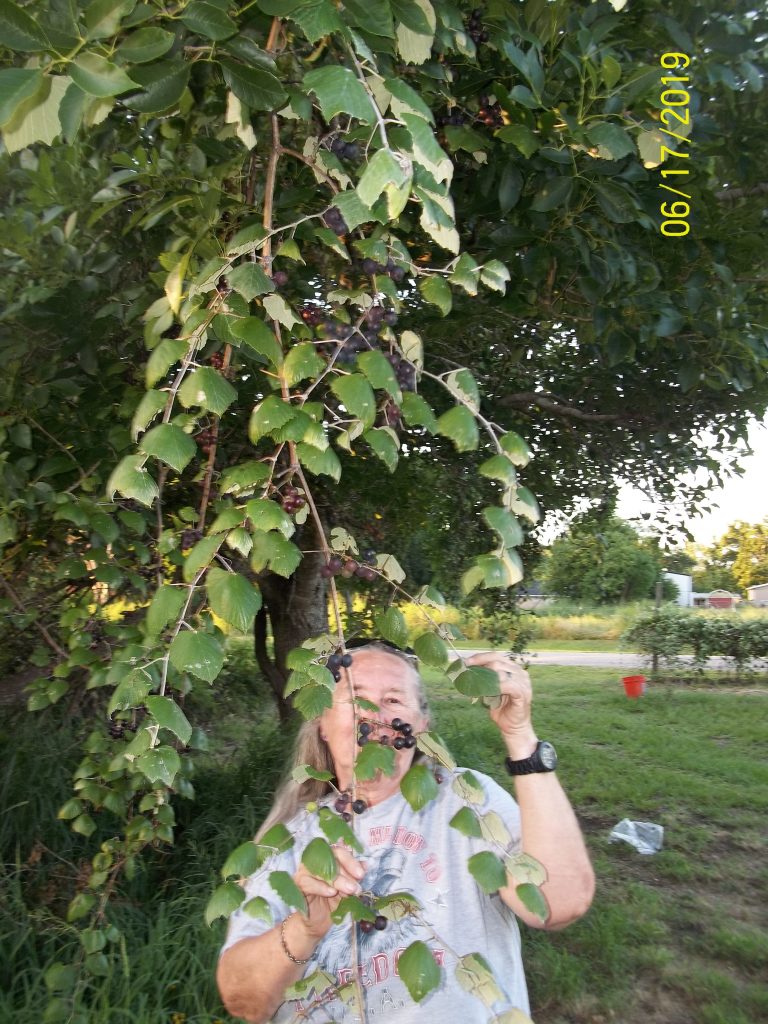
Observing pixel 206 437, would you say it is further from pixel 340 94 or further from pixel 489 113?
pixel 340 94

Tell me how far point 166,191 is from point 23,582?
1.72m

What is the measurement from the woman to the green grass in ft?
4.10

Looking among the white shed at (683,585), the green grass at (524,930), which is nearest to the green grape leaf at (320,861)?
the green grass at (524,930)

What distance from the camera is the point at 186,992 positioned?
8.50 ft

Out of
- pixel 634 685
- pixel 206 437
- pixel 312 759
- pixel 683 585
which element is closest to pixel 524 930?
pixel 312 759

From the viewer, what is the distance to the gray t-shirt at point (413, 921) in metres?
1.43

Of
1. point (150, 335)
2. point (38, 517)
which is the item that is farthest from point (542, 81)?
point (38, 517)

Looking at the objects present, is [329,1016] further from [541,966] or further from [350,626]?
[350,626]

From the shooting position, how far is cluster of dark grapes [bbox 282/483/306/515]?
104cm

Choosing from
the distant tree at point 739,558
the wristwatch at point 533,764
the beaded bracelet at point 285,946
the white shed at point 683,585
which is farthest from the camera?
the distant tree at point 739,558

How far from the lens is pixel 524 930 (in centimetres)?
344

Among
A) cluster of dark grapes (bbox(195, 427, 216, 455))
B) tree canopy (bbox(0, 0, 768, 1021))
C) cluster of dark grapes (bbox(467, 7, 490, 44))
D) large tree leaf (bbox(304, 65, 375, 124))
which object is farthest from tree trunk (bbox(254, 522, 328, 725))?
large tree leaf (bbox(304, 65, 375, 124))

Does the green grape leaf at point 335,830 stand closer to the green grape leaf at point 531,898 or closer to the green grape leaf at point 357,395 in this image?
the green grape leaf at point 531,898

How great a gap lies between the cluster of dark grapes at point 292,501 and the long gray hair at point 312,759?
671 millimetres
